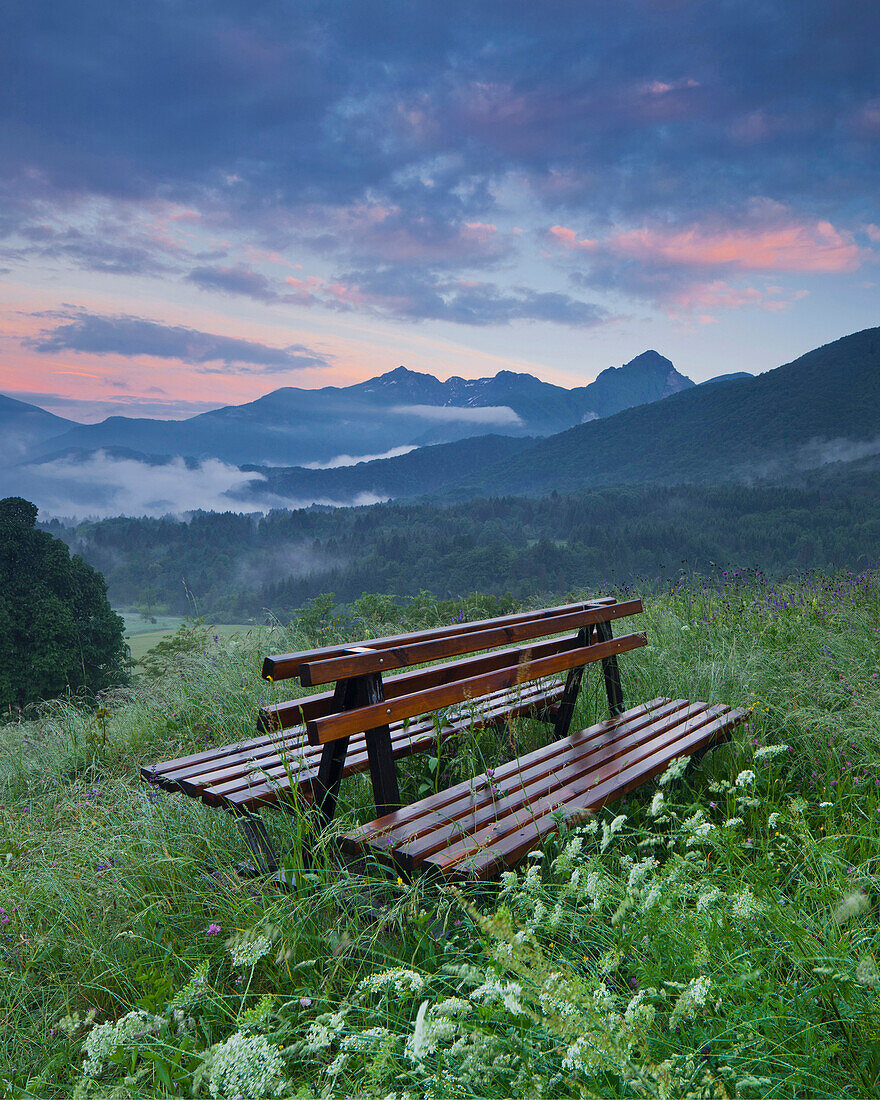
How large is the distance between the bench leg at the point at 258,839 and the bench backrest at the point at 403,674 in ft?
1.10

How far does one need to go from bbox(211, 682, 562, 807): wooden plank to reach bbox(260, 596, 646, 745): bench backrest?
0.61 ft

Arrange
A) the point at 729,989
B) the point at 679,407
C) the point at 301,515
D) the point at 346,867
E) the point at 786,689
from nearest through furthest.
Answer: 1. the point at 729,989
2. the point at 346,867
3. the point at 786,689
4. the point at 301,515
5. the point at 679,407

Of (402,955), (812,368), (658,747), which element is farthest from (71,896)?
(812,368)

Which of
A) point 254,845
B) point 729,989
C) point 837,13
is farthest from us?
point 837,13

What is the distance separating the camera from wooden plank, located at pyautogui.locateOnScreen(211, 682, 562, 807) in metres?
2.43

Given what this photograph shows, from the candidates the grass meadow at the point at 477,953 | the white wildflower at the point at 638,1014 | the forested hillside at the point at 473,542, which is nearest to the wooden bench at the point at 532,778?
the grass meadow at the point at 477,953

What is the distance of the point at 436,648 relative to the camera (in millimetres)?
2596

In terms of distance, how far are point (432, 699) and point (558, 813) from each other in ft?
1.99

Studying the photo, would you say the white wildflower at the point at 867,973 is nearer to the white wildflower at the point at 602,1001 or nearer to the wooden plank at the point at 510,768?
the white wildflower at the point at 602,1001

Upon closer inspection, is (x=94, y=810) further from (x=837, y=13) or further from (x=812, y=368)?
(x=812, y=368)

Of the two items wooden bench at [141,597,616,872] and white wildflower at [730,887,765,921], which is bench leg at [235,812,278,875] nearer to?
wooden bench at [141,597,616,872]

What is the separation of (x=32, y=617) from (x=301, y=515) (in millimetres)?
97249

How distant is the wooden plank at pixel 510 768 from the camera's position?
2189 millimetres

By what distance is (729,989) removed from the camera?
163 centimetres
